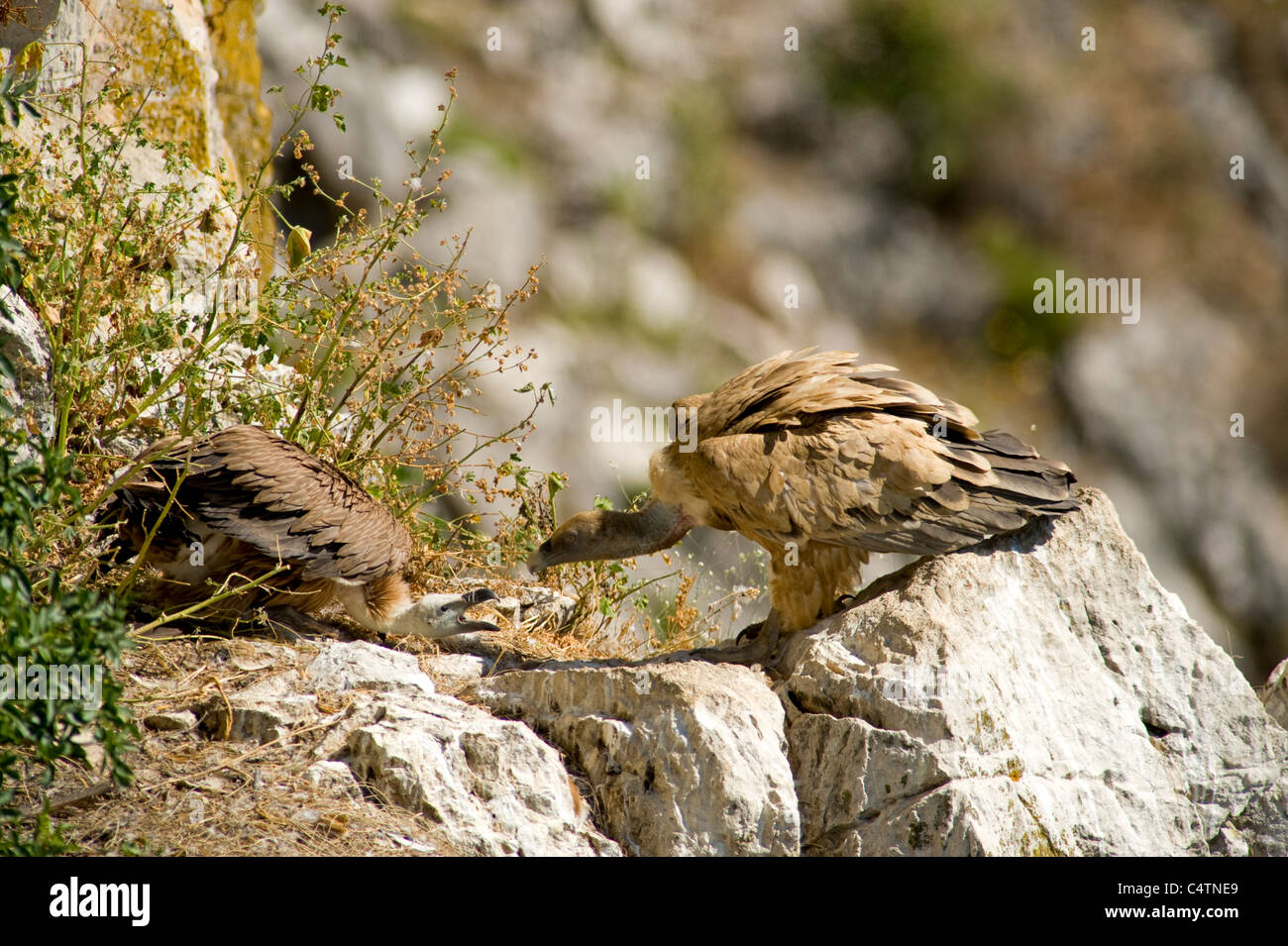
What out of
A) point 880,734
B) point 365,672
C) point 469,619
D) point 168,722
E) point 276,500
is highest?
point 276,500

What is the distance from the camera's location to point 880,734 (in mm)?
4660

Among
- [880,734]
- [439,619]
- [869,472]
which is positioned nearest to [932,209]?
[869,472]

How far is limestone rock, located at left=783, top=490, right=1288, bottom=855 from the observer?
4586 mm

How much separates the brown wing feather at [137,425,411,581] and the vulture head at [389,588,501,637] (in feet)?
1.02

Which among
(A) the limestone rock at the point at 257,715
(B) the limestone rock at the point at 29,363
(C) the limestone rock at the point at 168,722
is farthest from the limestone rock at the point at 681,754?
(B) the limestone rock at the point at 29,363

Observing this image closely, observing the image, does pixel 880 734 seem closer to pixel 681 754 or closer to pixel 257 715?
pixel 681 754

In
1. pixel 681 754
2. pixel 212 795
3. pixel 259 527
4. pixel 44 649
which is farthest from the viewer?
pixel 259 527

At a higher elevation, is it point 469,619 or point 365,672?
point 469,619

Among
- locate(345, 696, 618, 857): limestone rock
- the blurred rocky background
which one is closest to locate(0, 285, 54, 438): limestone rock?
locate(345, 696, 618, 857): limestone rock

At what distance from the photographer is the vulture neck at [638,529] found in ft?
19.9

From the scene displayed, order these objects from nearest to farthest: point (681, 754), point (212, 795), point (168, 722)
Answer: point (212, 795), point (681, 754), point (168, 722)

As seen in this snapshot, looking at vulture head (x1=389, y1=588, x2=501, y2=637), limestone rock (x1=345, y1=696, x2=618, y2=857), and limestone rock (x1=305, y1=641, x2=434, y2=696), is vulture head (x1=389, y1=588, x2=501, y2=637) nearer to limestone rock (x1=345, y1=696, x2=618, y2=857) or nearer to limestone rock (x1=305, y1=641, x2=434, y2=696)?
limestone rock (x1=305, y1=641, x2=434, y2=696)

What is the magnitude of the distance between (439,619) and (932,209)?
789 inches

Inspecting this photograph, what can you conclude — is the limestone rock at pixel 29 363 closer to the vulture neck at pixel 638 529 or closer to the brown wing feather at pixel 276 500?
the brown wing feather at pixel 276 500
